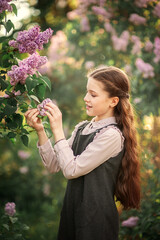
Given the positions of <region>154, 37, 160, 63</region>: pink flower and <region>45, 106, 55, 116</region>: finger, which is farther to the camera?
<region>154, 37, 160, 63</region>: pink flower

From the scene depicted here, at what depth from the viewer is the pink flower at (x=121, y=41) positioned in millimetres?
3935

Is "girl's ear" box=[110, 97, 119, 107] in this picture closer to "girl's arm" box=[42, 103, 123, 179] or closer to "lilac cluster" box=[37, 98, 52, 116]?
"girl's arm" box=[42, 103, 123, 179]

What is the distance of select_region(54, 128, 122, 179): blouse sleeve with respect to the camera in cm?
153

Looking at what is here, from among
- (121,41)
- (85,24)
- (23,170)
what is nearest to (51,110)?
(121,41)

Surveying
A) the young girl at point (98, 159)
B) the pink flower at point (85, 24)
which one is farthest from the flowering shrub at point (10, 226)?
the pink flower at point (85, 24)

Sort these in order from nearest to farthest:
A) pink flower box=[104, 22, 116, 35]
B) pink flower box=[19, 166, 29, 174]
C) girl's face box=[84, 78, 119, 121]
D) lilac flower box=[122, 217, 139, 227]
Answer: girl's face box=[84, 78, 119, 121] < lilac flower box=[122, 217, 139, 227] < pink flower box=[104, 22, 116, 35] < pink flower box=[19, 166, 29, 174]

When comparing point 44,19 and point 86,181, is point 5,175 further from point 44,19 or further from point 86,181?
point 44,19

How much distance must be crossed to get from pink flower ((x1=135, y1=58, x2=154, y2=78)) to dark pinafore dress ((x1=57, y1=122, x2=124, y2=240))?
208 cm

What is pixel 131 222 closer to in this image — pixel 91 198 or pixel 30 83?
pixel 91 198

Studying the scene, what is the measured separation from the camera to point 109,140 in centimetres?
158

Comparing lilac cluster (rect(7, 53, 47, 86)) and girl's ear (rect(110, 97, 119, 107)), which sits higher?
lilac cluster (rect(7, 53, 47, 86))

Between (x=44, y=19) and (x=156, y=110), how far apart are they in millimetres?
5089

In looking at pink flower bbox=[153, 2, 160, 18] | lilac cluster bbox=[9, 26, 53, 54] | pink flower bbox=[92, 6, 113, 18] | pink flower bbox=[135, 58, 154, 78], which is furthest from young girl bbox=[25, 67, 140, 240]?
pink flower bbox=[92, 6, 113, 18]

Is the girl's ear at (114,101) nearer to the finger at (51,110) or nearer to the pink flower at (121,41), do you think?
the finger at (51,110)
